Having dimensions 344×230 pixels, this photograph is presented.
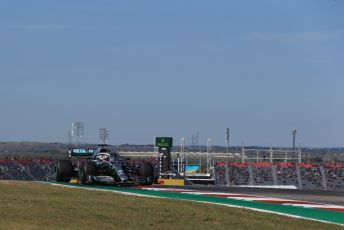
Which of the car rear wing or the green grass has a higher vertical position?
the car rear wing

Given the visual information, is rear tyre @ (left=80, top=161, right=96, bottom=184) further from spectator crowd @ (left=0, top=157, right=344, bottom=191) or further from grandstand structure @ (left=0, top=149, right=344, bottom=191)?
spectator crowd @ (left=0, top=157, right=344, bottom=191)

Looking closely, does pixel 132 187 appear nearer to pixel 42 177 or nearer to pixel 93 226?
pixel 93 226

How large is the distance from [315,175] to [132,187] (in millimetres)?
21377

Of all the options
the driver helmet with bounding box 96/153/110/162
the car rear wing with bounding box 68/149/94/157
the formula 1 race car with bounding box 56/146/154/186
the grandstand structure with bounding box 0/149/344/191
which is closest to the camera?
the formula 1 race car with bounding box 56/146/154/186

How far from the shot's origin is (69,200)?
50.5ft

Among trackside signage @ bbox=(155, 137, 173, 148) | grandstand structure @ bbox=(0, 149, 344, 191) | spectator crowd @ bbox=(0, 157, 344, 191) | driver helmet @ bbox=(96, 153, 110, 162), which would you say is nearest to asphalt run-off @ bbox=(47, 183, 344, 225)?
driver helmet @ bbox=(96, 153, 110, 162)

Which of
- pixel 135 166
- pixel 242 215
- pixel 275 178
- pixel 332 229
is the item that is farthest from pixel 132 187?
pixel 275 178

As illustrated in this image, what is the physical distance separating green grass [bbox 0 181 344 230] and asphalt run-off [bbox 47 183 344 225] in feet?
3.38

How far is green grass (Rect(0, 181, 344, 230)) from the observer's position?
1167cm

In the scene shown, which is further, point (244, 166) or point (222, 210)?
point (244, 166)

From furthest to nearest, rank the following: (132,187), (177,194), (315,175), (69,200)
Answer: (315,175) < (132,187) < (177,194) < (69,200)

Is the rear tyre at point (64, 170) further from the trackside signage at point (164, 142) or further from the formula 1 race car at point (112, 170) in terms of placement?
the trackside signage at point (164, 142)

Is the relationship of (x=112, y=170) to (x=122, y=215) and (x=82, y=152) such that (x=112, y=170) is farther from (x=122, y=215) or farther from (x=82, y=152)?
(x=122, y=215)

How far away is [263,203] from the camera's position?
17.0m
